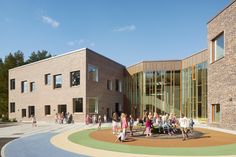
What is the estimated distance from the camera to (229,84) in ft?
77.9

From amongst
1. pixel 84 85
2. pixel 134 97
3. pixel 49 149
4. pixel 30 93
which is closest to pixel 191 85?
pixel 134 97

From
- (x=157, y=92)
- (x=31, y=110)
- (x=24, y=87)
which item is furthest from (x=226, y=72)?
(x=24, y=87)

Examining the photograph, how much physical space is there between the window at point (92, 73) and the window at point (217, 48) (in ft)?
50.1

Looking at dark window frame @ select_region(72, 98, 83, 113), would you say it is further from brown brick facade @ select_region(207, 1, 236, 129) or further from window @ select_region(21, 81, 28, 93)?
brown brick facade @ select_region(207, 1, 236, 129)

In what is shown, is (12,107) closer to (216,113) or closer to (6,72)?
(6,72)

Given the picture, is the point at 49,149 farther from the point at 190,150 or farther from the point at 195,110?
the point at 195,110

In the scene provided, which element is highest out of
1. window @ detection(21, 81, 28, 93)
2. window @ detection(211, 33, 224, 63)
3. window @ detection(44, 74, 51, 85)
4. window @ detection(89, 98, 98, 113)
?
window @ detection(211, 33, 224, 63)

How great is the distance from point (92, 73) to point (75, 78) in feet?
7.26

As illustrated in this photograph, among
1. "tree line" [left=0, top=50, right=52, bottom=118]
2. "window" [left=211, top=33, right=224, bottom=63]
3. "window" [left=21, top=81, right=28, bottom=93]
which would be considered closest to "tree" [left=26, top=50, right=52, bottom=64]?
"tree line" [left=0, top=50, right=52, bottom=118]

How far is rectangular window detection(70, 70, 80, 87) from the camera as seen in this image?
36750mm

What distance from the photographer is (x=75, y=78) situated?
3728 centimetres

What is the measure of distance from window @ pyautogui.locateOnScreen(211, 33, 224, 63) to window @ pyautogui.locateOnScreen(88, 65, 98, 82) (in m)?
15.3

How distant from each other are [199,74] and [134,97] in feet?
39.2

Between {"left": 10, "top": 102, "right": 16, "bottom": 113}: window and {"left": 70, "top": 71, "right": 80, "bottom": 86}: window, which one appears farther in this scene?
{"left": 10, "top": 102, "right": 16, "bottom": 113}: window
